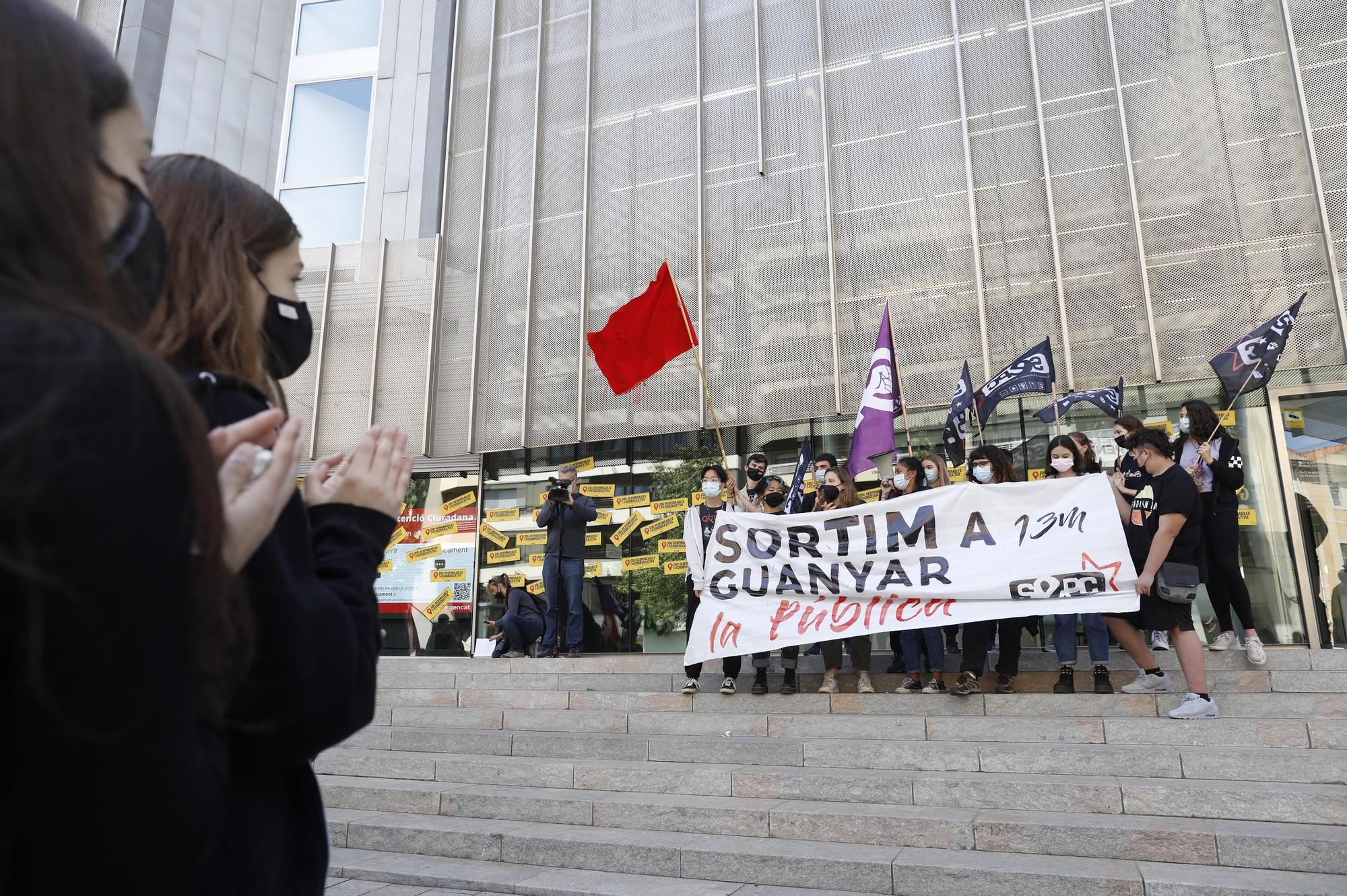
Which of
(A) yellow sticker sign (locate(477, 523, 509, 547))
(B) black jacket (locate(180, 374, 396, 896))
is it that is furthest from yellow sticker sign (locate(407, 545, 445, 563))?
(B) black jacket (locate(180, 374, 396, 896))

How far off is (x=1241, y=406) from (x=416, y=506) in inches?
472

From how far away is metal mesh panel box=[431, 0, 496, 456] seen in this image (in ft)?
47.3

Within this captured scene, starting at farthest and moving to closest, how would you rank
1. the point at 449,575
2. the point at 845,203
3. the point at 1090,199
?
the point at 449,575 < the point at 845,203 < the point at 1090,199

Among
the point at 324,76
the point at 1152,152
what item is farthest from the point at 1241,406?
the point at 324,76

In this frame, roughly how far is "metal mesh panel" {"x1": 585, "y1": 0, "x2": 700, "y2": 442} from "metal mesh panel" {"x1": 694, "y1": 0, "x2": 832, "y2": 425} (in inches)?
15.1

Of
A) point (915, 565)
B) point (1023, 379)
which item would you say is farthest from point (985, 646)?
point (1023, 379)

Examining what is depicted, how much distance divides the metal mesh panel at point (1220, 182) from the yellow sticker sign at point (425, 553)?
10734 millimetres

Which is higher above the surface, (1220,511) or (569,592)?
(1220,511)

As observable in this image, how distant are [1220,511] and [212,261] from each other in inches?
333

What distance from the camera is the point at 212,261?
131 cm

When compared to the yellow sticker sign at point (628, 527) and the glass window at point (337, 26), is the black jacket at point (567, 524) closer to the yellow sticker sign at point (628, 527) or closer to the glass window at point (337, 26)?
the yellow sticker sign at point (628, 527)

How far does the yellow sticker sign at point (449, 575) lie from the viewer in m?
14.2

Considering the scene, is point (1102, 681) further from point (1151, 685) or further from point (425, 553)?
point (425, 553)

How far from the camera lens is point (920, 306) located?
1205 cm
